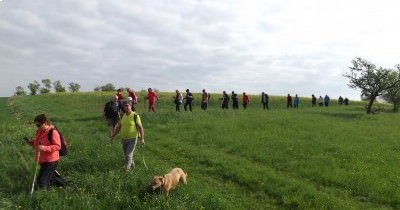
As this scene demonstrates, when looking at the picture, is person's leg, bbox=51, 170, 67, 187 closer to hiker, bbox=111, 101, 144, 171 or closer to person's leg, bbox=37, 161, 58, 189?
person's leg, bbox=37, 161, 58, 189

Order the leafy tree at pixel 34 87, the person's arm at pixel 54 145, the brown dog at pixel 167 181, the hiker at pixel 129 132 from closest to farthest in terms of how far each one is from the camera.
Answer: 1. the person's arm at pixel 54 145
2. the brown dog at pixel 167 181
3. the hiker at pixel 129 132
4. the leafy tree at pixel 34 87

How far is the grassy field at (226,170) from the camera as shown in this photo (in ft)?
36.7

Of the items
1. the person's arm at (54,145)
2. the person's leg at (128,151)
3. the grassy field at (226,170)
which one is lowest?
the grassy field at (226,170)

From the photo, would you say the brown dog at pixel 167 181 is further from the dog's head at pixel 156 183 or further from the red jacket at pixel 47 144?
the red jacket at pixel 47 144

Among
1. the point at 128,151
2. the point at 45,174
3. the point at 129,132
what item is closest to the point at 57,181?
the point at 45,174

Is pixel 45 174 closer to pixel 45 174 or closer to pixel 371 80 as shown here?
pixel 45 174

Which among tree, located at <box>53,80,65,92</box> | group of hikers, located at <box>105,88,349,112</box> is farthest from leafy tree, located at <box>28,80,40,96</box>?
group of hikers, located at <box>105,88,349,112</box>

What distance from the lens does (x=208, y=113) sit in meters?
31.8

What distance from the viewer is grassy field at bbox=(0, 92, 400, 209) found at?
1117 centimetres

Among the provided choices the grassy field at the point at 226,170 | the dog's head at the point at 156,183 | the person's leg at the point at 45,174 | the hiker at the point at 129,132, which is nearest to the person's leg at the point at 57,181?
the grassy field at the point at 226,170

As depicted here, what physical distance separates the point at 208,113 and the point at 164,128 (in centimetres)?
702

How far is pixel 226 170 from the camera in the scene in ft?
51.5

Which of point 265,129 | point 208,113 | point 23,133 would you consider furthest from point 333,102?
point 23,133

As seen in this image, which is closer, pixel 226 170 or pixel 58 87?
pixel 226 170
